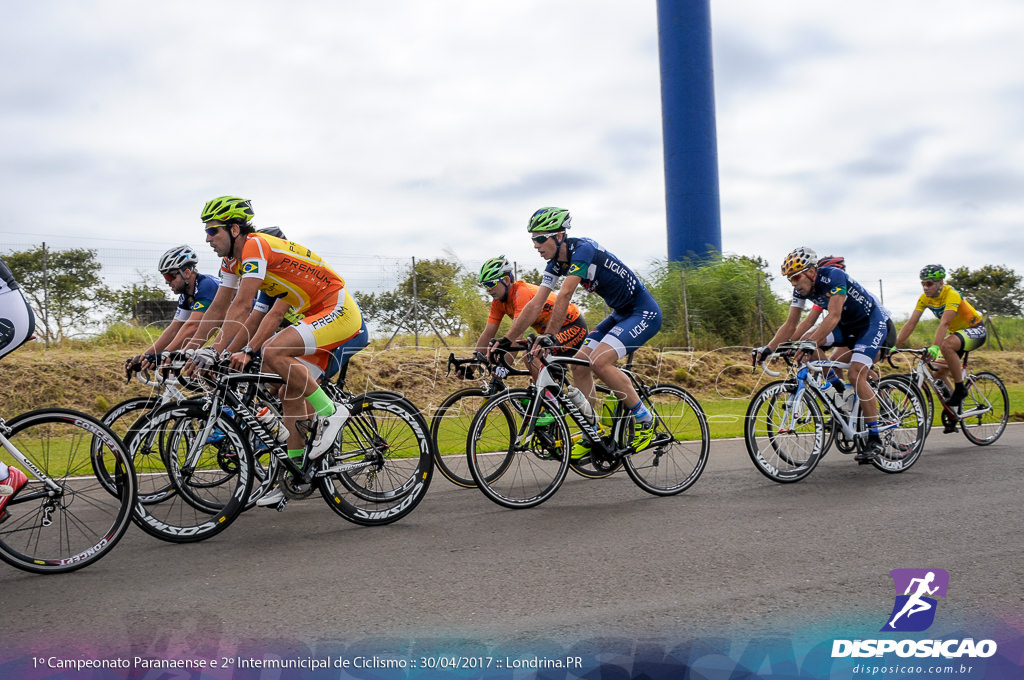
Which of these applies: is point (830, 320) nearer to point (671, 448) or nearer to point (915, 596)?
point (671, 448)

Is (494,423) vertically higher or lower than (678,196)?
lower

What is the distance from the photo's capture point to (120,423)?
6.34m

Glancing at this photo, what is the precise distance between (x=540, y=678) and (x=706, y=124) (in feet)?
98.4

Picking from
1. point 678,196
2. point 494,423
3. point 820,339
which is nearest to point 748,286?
point 678,196

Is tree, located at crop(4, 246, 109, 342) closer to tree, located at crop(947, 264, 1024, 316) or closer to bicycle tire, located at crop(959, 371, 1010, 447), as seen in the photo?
bicycle tire, located at crop(959, 371, 1010, 447)

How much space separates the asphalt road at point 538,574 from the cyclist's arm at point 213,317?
1.35 meters

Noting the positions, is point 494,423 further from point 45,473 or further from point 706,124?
point 706,124

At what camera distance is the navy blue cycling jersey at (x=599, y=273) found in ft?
21.5

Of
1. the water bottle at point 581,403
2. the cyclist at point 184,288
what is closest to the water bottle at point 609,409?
the water bottle at point 581,403

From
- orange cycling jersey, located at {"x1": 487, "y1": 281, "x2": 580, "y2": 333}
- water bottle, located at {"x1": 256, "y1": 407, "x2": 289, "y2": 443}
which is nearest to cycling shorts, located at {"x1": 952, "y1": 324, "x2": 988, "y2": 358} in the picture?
orange cycling jersey, located at {"x1": 487, "y1": 281, "x2": 580, "y2": 333}

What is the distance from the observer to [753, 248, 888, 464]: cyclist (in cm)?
753

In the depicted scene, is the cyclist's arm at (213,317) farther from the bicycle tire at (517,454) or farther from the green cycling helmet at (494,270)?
the green cycling helmet at (494,270)

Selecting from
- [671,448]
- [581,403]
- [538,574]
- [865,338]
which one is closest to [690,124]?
[865,338]

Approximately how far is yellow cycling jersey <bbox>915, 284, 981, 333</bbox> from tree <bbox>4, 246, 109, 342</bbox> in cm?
1359
